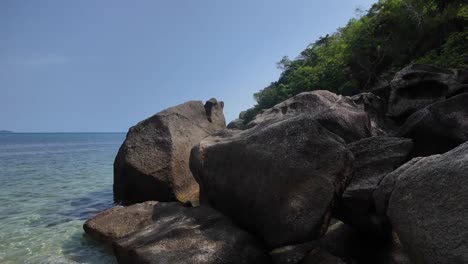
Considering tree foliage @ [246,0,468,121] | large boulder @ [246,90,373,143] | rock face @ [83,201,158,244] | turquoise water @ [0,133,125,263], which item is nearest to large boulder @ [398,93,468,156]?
large boulder @ [246,90,373,143]

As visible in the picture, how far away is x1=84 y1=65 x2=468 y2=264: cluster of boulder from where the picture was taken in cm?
358

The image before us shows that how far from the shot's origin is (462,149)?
3.73 metres

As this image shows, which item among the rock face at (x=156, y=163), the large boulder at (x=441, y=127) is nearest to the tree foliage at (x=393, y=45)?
the large boulder at (x=441, y=127)

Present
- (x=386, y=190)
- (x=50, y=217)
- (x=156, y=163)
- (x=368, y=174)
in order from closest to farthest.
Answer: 1. (x=386, y=190)
2. (x=368, y=174)
3. (x=156, y=163)
4. (x=50, y=217)

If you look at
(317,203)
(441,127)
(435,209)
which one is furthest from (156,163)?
(435,209)

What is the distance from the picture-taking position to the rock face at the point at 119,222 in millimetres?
7672

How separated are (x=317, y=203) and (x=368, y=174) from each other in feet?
4.71

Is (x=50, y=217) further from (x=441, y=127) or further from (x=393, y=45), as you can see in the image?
(x=393, y=45)

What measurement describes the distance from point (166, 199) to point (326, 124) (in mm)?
4861

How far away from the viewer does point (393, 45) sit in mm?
22469

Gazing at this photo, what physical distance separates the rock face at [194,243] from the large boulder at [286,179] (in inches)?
12.1

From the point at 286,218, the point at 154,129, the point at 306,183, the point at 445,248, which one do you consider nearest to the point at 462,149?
the point at 445,248

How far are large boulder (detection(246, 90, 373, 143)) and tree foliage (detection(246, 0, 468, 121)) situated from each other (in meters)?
8.16

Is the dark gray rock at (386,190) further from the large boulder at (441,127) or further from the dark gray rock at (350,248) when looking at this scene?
the large boulder at (441,127)
